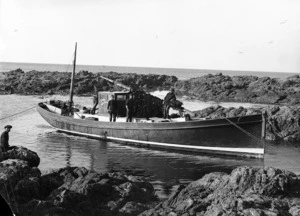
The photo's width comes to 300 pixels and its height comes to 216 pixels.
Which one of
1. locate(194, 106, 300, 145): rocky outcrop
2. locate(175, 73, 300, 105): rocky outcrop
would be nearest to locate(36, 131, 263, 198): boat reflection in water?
locate(194, 106, 300, 145): rocky outcrop

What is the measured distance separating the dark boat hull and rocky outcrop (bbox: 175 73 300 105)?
21.8 m

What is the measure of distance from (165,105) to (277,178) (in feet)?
41.2

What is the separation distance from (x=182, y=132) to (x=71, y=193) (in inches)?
428

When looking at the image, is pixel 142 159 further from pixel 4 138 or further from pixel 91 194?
pixel 91 194

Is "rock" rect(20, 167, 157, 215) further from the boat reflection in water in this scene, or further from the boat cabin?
the boat cabin

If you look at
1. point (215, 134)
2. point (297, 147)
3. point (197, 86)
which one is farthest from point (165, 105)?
point (197, 86)

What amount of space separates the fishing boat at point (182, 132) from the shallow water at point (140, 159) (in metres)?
0.47

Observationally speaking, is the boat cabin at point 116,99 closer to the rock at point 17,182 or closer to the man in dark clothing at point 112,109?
the man in dark clothing at point 112,109

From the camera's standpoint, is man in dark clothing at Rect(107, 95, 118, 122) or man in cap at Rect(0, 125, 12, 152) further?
man in dark clothing at Rect(107, 95, 118, 122)

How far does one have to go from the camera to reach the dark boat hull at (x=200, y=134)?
1803 centimetres

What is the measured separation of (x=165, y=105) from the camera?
20.9 metres

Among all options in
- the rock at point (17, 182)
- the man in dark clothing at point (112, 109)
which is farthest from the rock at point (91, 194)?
the man in dark clothing at point (112, 109)

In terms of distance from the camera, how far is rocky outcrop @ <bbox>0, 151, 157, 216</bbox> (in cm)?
834

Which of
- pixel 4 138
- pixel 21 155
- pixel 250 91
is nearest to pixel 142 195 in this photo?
pixel 21 155
